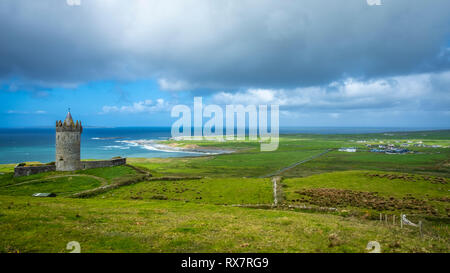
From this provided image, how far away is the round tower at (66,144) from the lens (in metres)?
50.9

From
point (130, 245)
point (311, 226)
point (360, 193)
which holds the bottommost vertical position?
point (360, 193)

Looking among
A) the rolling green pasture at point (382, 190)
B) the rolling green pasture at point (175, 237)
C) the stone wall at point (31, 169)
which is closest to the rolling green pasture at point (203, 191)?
the rolling green pasture at point (382, 190)

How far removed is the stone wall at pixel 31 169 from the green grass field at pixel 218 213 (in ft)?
5.35

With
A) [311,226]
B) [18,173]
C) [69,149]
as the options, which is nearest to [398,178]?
[311,226]

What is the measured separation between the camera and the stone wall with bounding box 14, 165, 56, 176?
155 feet

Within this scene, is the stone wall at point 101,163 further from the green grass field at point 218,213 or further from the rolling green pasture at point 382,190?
the rolling green pasture at point 382,190

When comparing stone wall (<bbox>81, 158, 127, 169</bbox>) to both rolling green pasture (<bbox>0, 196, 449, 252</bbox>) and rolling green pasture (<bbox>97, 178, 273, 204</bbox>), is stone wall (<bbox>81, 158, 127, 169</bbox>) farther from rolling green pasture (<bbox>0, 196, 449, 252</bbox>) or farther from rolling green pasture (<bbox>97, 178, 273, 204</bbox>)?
rolling green pasture (<bbox>0, 196, 449, 252</bbox>)

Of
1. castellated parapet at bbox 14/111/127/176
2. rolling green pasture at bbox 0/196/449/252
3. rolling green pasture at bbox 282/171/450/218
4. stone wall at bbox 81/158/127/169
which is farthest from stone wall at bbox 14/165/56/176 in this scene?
rolling green pasture at bbox 282/171/450/218

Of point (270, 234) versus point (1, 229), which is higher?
point (1, 229)

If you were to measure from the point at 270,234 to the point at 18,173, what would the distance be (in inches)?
2081

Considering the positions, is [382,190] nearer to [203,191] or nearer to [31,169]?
[203,191]
